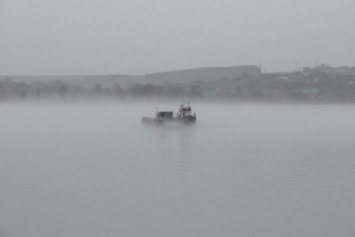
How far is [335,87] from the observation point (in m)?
76.2

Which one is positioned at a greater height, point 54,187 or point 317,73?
point 317,73

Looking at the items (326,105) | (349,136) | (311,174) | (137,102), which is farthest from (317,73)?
(311,174)

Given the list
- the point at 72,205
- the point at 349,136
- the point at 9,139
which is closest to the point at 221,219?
the point at 72,205

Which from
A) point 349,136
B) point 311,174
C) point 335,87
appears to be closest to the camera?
point 311,174

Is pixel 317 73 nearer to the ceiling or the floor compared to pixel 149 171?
nearer to the ceiling

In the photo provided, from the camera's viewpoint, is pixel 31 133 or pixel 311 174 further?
pixel 31 133

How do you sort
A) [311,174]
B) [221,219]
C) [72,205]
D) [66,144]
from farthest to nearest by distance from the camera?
[66,144] < [311,174] < [72,205] < [221,219]

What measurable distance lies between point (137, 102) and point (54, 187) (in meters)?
71.2

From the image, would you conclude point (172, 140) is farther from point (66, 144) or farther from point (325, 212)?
point (325, 212)

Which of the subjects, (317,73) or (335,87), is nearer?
(335,87)

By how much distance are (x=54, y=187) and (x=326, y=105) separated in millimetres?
70919

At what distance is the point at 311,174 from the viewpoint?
13.1 metres

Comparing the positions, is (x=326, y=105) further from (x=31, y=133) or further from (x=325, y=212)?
(x=325, y=212)

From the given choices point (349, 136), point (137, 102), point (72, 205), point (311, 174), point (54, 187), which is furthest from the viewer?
point (137, 102)
